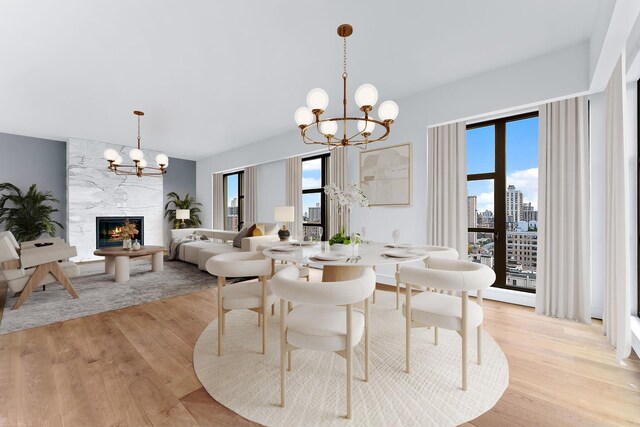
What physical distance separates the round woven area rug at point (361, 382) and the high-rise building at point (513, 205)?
1.63 meters

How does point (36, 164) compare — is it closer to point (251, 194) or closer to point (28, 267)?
point (28, 267)

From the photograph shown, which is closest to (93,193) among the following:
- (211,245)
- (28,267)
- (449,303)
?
(211,245)

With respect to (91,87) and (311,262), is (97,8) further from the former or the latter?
(311,262)

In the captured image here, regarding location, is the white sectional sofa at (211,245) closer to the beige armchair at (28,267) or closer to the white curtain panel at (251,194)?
the white curtain panel at (251,194)

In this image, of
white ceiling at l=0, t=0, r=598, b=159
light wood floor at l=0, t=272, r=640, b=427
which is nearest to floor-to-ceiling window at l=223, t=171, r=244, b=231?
white ceiling at l=0, t=0, r=598, b=159

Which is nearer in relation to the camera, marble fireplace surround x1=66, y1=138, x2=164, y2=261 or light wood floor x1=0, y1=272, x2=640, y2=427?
light wood floor x1=0, y1=272, x2=640, y2=427

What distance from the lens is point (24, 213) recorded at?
5574 mm

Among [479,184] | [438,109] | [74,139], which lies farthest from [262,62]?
[74,139]

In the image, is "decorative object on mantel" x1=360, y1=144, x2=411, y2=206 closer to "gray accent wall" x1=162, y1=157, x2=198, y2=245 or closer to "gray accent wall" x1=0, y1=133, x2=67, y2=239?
"gray accent wall" x1=162, y1=157, x2=198, y2=245

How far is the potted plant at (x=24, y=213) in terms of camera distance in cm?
550

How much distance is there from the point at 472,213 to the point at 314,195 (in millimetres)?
2936

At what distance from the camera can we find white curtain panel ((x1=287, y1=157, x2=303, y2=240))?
18.7ft

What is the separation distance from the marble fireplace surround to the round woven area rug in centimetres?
564

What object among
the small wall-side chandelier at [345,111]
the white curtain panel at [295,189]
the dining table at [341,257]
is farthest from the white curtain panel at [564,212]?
the white curtain panel at [295,189]
